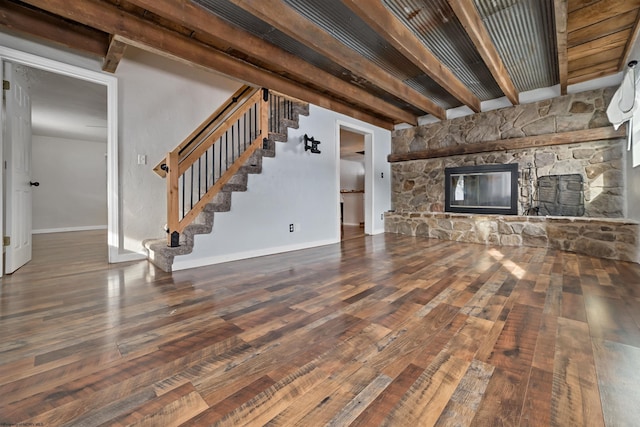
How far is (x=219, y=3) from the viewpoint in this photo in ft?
7.72

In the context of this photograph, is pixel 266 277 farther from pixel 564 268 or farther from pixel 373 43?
pixel 564 268

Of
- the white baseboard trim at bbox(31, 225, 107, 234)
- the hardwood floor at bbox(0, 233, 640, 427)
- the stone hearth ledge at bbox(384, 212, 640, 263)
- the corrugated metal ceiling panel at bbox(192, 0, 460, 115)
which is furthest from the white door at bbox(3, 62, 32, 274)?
the stone hearth ledge at bbox(384, 212, 640, 263)

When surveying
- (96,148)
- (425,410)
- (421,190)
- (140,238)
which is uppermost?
(96,148)

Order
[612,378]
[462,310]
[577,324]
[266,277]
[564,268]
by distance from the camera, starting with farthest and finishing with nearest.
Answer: [564,268]
[266,277]
[462,310]
[577,324]
[612,378]

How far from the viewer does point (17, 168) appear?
2914mm

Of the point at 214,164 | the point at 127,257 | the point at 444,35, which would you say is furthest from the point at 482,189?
the point at 127,257

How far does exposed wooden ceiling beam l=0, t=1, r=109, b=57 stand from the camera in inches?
96.7

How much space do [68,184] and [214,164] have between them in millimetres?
5141

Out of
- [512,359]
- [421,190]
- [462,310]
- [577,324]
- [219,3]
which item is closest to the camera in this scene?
[512,359]

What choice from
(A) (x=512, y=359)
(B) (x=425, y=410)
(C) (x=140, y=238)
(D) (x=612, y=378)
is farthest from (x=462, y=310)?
(C) (x=140, y=238)

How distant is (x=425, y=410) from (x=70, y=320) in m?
2.06

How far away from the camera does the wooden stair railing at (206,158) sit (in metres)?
2.89

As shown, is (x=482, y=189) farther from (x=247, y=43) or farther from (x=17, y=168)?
(x=17, y=168)

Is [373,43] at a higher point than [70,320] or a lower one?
higher
